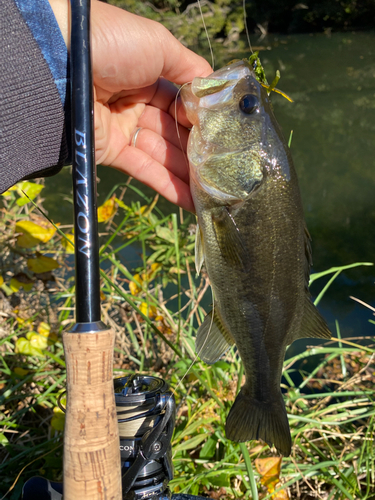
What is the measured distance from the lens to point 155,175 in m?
2.09

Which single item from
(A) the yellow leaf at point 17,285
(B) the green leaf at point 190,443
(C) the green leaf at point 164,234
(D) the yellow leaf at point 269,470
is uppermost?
(C) the green leaf at point 164,234

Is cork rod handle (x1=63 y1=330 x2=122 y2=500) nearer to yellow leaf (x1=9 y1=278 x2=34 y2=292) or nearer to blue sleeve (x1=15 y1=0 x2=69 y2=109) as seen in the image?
blue sleeve (x1=15 y1=0 x2=69 y2=109)

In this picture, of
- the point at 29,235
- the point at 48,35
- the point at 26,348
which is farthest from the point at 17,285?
the point at 48,35

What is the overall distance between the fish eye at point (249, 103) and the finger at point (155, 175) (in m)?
0.54

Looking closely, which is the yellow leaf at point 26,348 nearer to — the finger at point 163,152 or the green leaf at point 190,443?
the green leaf at point 190,443

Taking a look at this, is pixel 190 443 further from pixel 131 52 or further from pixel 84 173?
pixel 131 52

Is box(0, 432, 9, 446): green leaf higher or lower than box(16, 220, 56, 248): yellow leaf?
lower

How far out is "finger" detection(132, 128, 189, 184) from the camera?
2.13 m

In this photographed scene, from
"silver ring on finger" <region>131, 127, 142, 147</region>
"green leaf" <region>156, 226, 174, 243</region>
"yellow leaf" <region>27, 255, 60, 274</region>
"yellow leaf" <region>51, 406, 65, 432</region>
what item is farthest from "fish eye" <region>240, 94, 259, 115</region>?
"yellow leaf" <region>51, 406, 65, 432</region>

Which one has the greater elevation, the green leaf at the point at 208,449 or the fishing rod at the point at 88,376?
the fishing rod at the point at 88,376

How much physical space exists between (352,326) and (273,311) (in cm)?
280

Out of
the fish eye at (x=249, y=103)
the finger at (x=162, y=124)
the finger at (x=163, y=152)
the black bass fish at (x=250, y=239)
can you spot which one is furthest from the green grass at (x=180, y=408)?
the fish eye at (x=249, y=103)

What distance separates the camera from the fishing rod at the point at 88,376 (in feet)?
3.84

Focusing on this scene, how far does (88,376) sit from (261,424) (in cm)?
77
